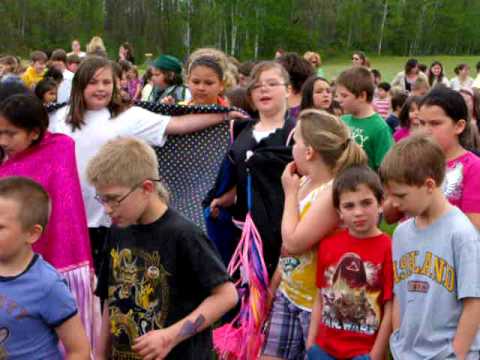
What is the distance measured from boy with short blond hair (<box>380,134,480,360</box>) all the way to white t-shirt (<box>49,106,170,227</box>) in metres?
1.69

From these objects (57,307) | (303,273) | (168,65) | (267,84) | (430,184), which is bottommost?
(303,273)

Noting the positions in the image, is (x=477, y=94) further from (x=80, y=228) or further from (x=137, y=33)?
(x=137, y=33)

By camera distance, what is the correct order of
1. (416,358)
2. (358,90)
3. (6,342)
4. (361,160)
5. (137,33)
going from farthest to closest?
(137,33) → (358,90) → (361,160) → (416,358) → (6,342)

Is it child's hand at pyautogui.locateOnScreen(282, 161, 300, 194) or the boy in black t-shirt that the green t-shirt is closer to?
child's hand at pyautogui.locateOnScreen(282, 161, 300, 194)

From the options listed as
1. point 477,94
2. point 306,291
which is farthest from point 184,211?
point 477,94

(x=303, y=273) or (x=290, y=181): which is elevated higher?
(x=290, y=181)

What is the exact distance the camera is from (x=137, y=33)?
5519cm

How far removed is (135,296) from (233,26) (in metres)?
55.4

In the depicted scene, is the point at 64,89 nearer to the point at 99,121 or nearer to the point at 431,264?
the point at 99,121

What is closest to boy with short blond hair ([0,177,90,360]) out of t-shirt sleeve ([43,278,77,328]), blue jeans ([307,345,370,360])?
t-shirt sleeve ([43,278,77,328])

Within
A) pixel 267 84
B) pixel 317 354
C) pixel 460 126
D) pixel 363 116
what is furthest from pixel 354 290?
pixel 363 116

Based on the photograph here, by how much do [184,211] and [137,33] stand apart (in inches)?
2084

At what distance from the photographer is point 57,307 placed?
252 cm

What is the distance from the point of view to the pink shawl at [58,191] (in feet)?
11.5
